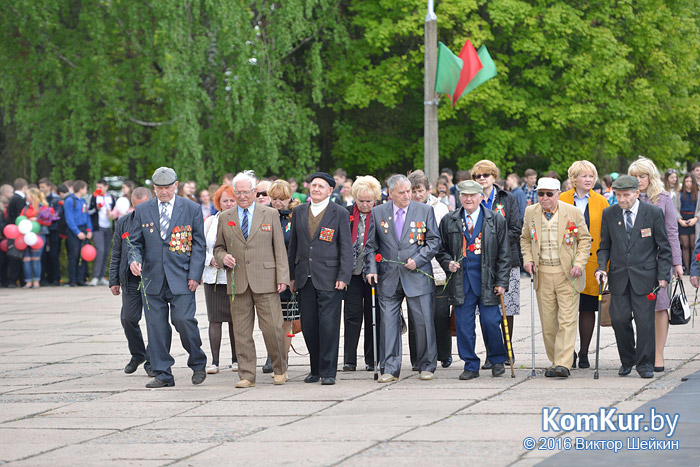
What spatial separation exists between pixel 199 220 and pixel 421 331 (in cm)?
234

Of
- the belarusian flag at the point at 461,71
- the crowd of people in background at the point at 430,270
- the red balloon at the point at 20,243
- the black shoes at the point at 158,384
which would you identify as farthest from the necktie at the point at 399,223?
the belarusian flag at the point at 461,71

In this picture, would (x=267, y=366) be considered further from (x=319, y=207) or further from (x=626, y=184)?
(x=626, y=184)

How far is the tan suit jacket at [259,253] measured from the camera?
10.7 metres

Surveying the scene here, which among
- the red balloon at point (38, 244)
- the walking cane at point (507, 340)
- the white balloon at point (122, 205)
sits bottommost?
the walking cane at point (507, 340)

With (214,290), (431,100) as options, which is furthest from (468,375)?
(431,100)

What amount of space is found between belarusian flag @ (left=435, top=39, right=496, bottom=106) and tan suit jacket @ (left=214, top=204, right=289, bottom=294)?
45.6 ft

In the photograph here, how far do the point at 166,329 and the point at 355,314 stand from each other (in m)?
1.81

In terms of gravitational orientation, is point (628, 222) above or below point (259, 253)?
above

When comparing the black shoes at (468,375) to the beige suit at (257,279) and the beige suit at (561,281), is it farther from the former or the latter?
the beige suit at (257,279)

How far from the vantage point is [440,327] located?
1134 cm

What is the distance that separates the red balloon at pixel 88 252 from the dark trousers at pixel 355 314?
481 inches

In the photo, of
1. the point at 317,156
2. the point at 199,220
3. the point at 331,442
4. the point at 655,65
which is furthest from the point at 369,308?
the point at 655,65

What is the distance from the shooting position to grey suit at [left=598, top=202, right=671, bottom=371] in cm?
1048

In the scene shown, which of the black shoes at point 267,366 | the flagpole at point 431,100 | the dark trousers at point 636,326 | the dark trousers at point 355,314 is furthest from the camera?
the flagpole at point 431,100
